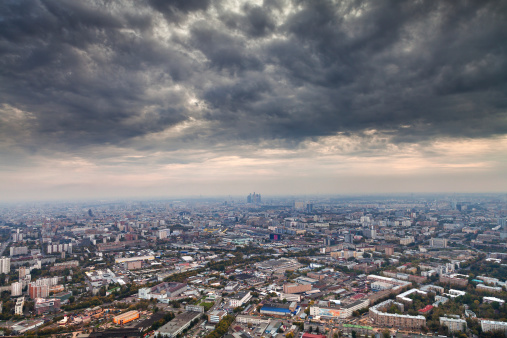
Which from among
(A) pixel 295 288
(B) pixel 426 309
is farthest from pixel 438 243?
(A) pixel 295 288

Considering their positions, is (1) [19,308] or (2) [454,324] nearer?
(2) [454,324]

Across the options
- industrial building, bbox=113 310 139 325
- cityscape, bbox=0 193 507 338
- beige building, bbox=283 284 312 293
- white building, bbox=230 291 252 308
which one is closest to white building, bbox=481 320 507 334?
cityscape, bbox=0 193 507 338

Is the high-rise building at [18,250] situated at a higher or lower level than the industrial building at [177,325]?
higher

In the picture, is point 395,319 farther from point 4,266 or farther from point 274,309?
point 4,266

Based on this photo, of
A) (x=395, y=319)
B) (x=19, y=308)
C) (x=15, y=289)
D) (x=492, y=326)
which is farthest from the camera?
(x=15, y=289)

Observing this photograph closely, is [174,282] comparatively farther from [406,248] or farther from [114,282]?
[406,248]

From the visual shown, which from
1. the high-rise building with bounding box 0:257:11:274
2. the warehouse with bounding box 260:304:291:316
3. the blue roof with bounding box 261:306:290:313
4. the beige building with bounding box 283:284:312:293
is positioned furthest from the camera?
the high-rise building with bounding box 0:257:11:274

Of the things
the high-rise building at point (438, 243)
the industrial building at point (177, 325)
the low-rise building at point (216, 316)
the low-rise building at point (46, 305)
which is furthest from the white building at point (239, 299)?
the high-rise building at point (438, 243)

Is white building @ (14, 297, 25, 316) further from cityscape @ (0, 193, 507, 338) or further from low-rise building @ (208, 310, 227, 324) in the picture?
low-rise building @ (208, 310, 227, 324)

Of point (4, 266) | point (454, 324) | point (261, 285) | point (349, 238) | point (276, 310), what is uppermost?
point (349, 238)

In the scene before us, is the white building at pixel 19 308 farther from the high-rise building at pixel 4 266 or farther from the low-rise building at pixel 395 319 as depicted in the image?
the low-rise building at pixel 395 319

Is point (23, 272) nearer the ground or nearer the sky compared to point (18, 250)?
nearer the ground

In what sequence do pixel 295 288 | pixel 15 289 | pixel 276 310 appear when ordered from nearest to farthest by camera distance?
pixel 276 310
pixel 295 288
pixel 15 289
